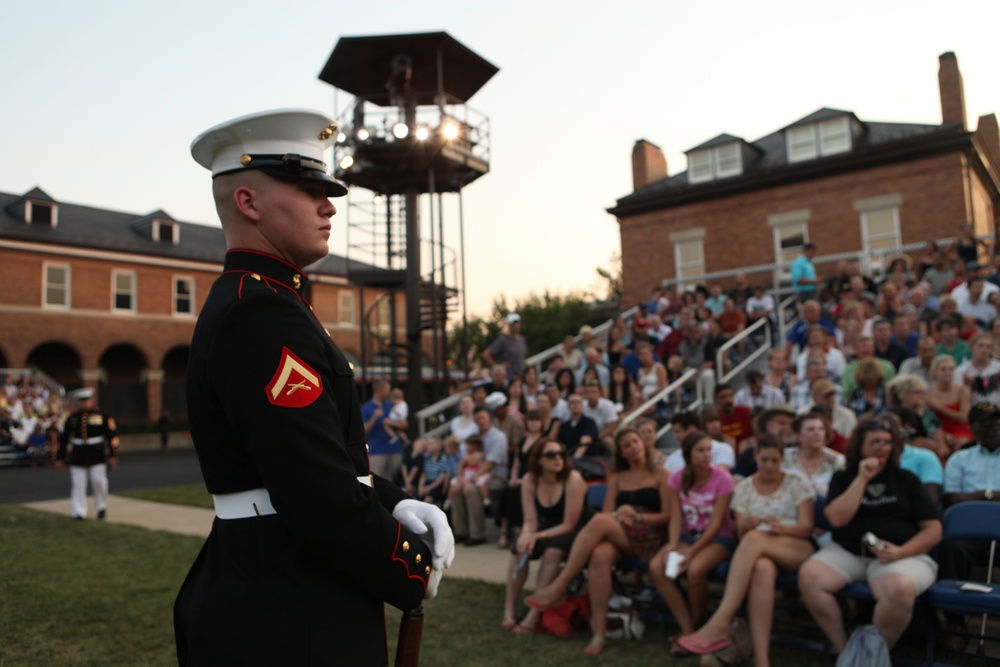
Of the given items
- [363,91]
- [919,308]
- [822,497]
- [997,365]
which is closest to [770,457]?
[822,497]

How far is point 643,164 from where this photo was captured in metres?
27.6

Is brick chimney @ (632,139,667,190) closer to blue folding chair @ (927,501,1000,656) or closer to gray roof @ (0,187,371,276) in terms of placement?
gray roof @ (0,187,371,276)

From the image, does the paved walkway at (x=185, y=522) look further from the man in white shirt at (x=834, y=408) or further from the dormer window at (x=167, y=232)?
the dormer window at (x=167, y=232)

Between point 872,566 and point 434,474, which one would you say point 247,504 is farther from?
point 434,474

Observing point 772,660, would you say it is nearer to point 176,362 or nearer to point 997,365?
Answer: point 997,365

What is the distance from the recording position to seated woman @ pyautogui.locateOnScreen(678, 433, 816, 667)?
15.8ft

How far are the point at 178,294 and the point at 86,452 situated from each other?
2539 cm

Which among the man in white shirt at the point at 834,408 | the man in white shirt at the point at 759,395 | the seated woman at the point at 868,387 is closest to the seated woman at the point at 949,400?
the seated woman at the point at 868,387

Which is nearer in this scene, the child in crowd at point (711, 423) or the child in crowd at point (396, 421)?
the child in crowd at point (711, 423)

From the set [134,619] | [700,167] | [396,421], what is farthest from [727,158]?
[134,619]

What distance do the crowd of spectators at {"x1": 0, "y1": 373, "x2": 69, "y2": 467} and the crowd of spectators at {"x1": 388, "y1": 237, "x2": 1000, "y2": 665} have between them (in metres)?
17.9

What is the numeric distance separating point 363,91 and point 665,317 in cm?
897

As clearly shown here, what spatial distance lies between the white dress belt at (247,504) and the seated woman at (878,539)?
399 cm

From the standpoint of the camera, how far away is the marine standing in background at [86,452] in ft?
36.0
